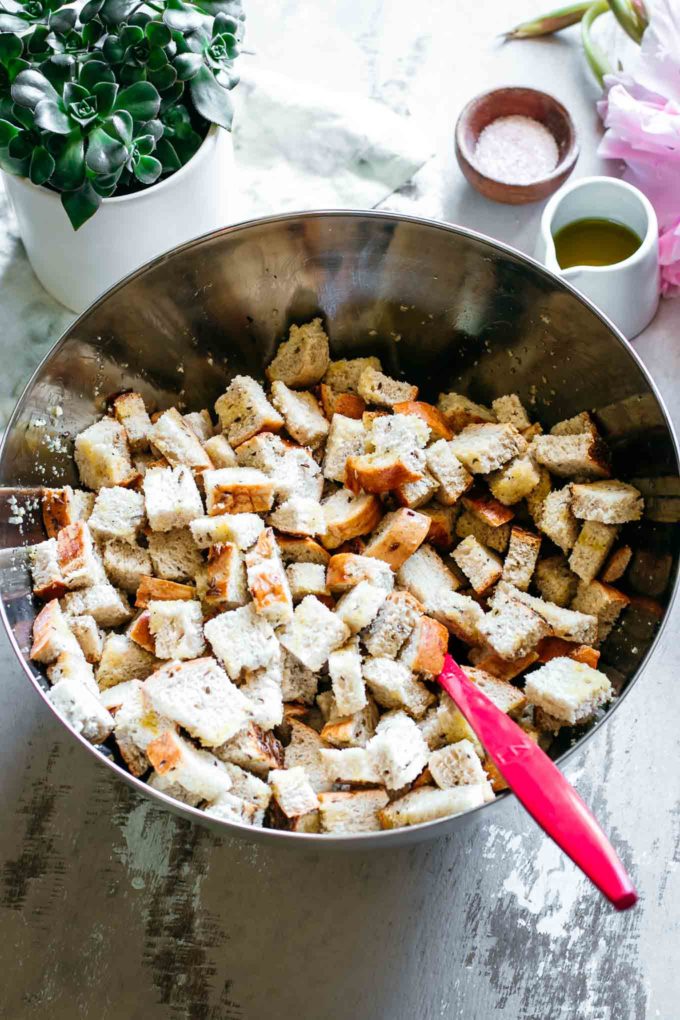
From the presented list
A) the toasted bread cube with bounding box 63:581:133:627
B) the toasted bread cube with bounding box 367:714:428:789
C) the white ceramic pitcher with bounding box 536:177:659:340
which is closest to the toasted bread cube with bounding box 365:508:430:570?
the toasted bread cube with bounding box 367:714:428:789

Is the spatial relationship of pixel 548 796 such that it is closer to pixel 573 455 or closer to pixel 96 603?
pixel 573 455

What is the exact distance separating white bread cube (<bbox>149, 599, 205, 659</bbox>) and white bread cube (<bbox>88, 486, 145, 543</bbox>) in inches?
5.4

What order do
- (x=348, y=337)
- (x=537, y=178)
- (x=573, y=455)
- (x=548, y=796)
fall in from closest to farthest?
(x=548, y=796) < (x=573, y=455) < (x=348, y=337) < (x=537, y=178)

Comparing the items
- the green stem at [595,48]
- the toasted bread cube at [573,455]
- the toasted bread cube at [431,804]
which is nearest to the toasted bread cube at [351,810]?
the toasted bread cube at [431,804]

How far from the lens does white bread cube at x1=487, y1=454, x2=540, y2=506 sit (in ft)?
4.88

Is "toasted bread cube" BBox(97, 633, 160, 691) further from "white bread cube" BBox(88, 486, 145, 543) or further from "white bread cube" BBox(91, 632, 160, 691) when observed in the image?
"white bread cube" BBox(88, 486, 145, 543)

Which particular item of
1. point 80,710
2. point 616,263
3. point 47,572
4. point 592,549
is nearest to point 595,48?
point 616,263

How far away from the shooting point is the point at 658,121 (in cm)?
171

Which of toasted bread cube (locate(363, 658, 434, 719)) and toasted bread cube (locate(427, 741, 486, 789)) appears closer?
toasted bread cube (locate(427, 741, 486, 789))

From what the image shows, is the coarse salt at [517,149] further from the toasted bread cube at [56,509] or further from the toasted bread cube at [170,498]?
the toasted bread cube at [56,509]

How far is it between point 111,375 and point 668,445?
0.83 metres

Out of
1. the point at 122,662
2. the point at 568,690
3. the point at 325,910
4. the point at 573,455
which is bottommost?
the point at 325,910

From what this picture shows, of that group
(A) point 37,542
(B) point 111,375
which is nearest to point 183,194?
(B) point 111,375

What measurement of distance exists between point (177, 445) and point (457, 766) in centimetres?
63
